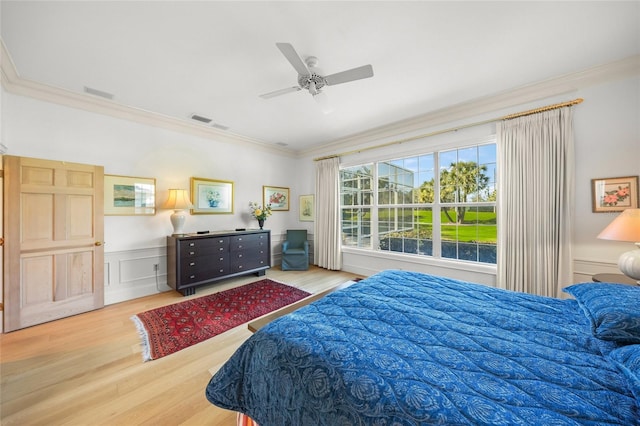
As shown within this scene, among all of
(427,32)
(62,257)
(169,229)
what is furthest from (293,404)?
(169,229)

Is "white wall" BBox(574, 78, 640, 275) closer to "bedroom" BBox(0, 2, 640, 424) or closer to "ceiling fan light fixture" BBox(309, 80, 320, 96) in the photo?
"bedroom" BBox(0, 2, 640, 424)

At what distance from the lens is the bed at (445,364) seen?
0.74 m

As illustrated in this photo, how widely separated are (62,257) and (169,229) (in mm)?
1230

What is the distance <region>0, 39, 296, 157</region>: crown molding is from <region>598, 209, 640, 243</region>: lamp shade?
5.06 meters

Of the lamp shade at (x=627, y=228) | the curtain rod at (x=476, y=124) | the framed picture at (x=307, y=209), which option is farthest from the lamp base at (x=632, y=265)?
the framed picture at (x=307, y=209)

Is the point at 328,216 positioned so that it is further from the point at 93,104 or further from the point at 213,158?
the point at 93,104

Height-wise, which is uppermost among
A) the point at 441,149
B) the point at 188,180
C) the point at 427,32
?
the point at 427,32

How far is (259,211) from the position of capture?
4809mm

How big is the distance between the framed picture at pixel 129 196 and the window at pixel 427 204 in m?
3.41

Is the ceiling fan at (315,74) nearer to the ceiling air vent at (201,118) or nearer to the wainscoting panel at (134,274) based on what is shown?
the ceiling air vent at (201,118)

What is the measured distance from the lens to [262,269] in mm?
4508

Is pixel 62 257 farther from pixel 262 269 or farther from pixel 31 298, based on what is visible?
pixel 262 269

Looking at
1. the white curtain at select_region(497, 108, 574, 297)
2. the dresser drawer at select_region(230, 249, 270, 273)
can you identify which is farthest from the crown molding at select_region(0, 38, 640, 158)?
the dresser drawer at select_region(230, 249, 270, 273)

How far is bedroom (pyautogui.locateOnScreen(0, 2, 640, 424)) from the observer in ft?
7.97
